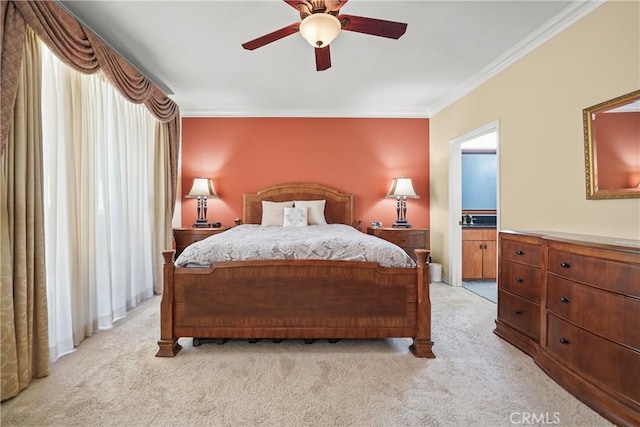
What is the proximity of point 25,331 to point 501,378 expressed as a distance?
2.90 metres

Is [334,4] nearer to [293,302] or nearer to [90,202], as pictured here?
[293,302]

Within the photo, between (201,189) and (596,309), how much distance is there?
168 inches

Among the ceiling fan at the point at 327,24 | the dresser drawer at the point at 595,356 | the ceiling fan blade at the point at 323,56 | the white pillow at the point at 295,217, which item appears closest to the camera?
the dresser drawer at the point at 595,356

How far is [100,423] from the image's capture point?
152 centimetres

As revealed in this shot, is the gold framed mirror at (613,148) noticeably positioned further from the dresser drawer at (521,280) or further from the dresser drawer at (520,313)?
the dresser drawer at (520,313)

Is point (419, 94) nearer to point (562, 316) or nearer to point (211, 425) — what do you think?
point (562, 316)

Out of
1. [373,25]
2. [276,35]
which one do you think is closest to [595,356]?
[373,25]

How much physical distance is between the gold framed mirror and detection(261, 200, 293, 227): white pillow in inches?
127

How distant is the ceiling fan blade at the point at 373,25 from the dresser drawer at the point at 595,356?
2086 mm

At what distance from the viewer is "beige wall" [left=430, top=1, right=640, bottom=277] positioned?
1.97m

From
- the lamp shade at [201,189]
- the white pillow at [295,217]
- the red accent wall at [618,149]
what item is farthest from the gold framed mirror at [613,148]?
the lamp shade at [201,189]

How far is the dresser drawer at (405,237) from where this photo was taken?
4.29m

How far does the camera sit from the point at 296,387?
6.00ft

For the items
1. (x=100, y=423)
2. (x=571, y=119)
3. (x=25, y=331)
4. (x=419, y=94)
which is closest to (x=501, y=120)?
(x=571, y=119)
